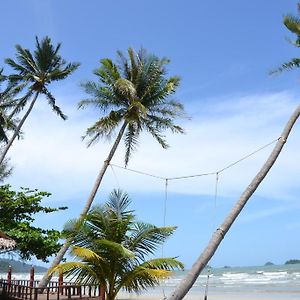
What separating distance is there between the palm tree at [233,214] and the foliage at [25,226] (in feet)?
40.2

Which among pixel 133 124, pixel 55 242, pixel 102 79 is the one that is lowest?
pixel 55 242

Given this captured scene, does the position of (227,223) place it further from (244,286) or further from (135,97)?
(244,286)

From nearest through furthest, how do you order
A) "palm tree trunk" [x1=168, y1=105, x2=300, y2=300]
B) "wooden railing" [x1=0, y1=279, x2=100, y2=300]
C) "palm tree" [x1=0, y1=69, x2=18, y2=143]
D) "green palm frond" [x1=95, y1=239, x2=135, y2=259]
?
"palm tree trunk" [x1=168, y1=105, x2=300, y2=300], "green palm frond" [x1=95, y1=239, x2=135, y2=259], "wooden railing" [x1=0, y1=279, x2=100, y2=300], "palm tree" [x1=0, y1=69, x2=18, y2=143]

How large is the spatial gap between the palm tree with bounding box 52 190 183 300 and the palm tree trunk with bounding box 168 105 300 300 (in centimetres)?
96

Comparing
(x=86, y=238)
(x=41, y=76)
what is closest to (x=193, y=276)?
(x=86, y=238)

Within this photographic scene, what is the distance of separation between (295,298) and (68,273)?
926 inches

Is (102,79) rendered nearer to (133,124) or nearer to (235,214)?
(133,124)

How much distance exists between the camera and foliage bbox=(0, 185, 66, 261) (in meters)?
20.1

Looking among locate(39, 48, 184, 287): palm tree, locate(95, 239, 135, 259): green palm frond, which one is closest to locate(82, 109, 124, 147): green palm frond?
locate(39, 48, 184, 287): palm tree

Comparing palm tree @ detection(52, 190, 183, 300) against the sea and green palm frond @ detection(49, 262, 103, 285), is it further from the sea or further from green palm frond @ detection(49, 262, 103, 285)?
the sea

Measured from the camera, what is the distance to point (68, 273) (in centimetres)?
1013

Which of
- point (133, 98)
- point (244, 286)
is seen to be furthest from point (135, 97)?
point (244, 286)

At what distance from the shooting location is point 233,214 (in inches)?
379

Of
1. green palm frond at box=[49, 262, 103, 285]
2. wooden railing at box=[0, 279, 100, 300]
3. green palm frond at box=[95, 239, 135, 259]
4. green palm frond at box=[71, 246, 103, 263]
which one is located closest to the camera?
green palm frond at box=[71, 246, 103, 263]
